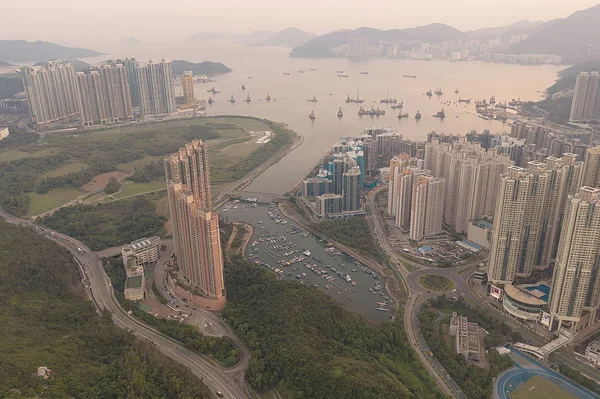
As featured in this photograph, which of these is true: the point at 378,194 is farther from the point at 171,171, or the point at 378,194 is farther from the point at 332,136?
the point at 332,136

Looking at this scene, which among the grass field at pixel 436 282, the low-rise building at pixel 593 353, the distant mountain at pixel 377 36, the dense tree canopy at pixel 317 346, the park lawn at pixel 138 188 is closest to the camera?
the dense tree canopy at pixel 317 346

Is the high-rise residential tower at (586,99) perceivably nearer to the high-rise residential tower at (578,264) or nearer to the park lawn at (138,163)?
the high-rise residential tower at (578,264)

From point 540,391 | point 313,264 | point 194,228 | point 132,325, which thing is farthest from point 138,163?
point 540,391

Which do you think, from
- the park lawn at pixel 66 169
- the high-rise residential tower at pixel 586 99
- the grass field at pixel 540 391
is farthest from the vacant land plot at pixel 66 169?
the high-rise residential tower at pixel 586 99

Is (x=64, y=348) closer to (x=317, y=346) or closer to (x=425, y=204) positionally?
(x=317, y=346)

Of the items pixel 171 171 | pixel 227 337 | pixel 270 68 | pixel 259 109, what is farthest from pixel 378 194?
pixel 270 68
